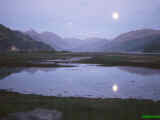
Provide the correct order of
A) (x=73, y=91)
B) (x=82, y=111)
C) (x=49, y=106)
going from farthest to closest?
(x=73, y=91), (x=49, y=106), (x=82, y=111)

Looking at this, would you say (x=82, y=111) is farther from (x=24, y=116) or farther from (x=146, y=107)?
(x=146, y=107)

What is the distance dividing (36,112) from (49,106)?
214 centimetres

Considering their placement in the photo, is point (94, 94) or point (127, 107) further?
point (94, 94)

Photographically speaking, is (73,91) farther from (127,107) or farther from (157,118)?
(157,118)

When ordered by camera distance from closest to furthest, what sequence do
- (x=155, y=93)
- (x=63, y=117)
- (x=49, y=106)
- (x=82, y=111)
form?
(x=63, y=117)
(x=82, y=111)
(x=49, y=106)
(x=155, y=93)

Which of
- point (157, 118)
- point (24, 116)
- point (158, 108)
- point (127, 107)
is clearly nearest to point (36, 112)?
point (24, 116)

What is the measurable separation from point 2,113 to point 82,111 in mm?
5948

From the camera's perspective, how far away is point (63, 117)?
35.3ft

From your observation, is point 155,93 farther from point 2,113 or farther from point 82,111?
point 2,113

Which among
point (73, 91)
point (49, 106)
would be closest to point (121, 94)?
point (73, 91)

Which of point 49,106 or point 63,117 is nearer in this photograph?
point 63,117

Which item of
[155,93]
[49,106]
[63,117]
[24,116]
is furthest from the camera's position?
[155,93]

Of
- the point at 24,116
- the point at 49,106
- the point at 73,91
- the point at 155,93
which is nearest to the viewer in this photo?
the point at 24,116

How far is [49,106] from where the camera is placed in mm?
12891
